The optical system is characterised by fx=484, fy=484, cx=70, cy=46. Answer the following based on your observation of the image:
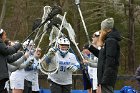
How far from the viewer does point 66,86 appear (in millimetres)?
11281

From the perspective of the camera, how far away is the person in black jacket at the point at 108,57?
341 inches

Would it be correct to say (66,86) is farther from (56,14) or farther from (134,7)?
(134,7)

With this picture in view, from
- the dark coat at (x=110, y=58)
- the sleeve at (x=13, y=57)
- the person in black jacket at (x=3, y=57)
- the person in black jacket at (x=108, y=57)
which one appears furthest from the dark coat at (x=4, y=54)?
the dark coat at (x=110, y=58)

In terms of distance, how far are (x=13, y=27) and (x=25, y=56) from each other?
19822 mm

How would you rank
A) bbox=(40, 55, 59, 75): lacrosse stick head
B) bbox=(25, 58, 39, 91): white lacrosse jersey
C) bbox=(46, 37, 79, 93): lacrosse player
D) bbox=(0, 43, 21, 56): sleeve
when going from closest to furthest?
bbox=(0, 43, 21, 56): sleeve
bbox=(40, 55, 59, 75): lacrosse stick head
bbox=(46, 37, 79, 93): lacrosse player
bbox=(25, 58, 39, 91): white lacrosse jersey

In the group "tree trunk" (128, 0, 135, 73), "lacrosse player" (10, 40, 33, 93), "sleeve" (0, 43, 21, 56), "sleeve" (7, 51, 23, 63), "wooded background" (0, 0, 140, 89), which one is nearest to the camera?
"sleeve" (0, 43, 21, 56)

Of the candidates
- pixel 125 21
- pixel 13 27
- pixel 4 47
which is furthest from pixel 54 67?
pixel 125 21

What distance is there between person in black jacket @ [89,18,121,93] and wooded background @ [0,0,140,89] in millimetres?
19707

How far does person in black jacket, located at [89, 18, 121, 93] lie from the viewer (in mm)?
8672

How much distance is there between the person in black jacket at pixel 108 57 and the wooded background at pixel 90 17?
64.7 feet

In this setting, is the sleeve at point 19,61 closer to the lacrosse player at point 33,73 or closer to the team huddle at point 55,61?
the team huddle at point 55,61

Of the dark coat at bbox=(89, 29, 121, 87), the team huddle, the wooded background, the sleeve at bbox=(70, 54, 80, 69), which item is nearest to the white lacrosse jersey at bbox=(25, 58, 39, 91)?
the team huddle

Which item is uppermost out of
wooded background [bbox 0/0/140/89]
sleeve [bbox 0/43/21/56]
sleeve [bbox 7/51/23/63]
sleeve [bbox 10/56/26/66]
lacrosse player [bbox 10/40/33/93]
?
wooded background [bbox 0/0/140/89]

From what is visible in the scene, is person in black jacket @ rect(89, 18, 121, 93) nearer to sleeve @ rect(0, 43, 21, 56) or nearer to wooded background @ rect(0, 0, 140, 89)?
sleeve @ rect(0, 43, 21, 56)
